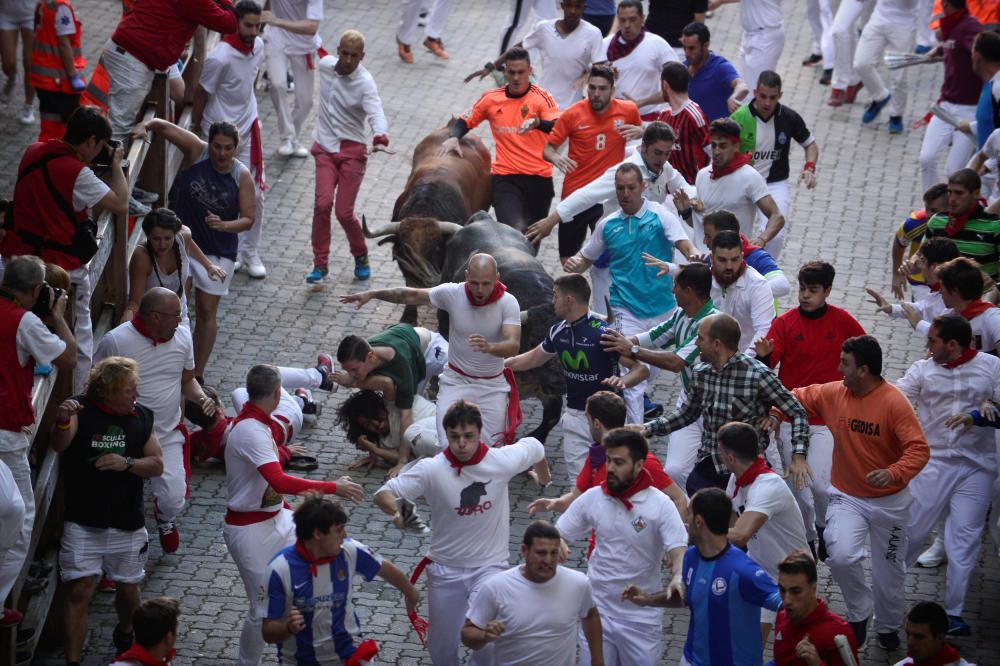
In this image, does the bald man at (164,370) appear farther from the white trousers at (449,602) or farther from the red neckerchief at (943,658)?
the red neckerchief at (943,658)

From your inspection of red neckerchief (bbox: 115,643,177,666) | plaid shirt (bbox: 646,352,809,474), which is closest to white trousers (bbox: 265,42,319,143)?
plaid shirt (bbox: 646,352,809,474)

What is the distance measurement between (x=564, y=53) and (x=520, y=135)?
1.80 m

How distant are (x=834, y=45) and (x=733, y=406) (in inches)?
417

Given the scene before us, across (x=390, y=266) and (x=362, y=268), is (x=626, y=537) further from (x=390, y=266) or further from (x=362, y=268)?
(x=390, y=266)

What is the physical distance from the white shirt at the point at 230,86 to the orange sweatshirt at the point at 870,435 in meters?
6.63

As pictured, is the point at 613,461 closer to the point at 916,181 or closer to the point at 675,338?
the point at 675,338

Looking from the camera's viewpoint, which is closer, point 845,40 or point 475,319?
point 475,319

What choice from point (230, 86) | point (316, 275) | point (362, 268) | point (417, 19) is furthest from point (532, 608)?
point (417, 19)

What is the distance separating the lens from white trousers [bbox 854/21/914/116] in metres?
17.8

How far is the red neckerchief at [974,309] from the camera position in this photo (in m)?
10.0

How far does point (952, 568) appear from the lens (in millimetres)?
9633

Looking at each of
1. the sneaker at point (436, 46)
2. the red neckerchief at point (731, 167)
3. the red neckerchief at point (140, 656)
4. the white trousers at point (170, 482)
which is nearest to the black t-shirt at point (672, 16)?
the sneaker at point (436, 46)

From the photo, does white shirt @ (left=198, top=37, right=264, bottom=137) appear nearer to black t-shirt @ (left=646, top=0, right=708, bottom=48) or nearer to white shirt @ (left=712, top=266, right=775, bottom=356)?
black t-shirt @ (left=646, top=0, right=708, bottom=48)

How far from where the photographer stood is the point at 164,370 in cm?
995
